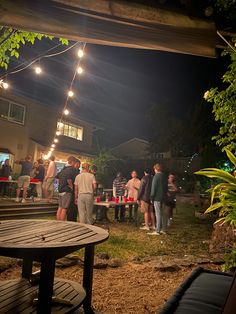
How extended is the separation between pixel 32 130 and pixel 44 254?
17.3 meters

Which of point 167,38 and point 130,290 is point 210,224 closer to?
point 130,290

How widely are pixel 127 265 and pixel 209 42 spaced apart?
156 inches

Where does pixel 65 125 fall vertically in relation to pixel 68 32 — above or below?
above

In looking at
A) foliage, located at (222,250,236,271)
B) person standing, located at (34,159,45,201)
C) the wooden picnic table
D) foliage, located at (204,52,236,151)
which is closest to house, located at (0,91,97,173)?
person standing, located at (34,159,45,201)

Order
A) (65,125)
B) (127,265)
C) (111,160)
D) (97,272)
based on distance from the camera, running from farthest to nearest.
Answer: (111,160) → (65,125) → (127,265) → (97,272)

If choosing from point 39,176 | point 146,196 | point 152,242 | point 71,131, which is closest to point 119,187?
point 146,196

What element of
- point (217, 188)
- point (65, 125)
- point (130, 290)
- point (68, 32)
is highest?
point (65, 125)

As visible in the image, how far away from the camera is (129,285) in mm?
4105

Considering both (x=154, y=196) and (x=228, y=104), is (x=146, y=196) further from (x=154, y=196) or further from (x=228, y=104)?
(x=228, y=104)

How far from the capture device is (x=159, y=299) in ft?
12.0

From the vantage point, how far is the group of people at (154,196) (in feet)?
26.8


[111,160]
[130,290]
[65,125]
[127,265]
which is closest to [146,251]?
[127,265]

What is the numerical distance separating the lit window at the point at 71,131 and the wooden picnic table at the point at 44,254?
18.3m

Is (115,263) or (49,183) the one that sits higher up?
(49,183)
